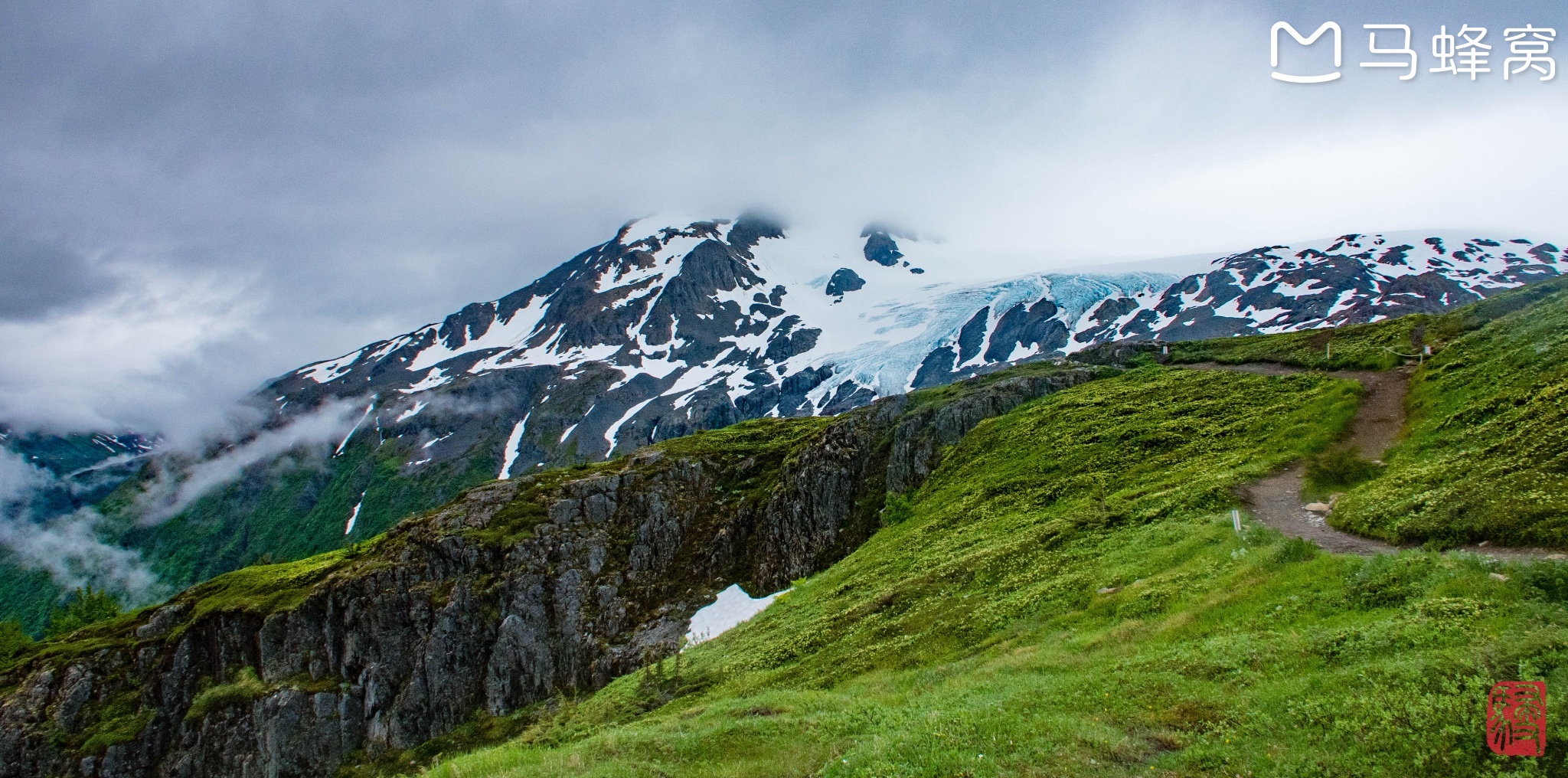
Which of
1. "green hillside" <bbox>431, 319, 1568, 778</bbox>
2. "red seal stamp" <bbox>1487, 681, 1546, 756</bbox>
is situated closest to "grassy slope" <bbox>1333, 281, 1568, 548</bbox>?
"green hillside" <bbox>431, 319, 1568, 778</bbox>

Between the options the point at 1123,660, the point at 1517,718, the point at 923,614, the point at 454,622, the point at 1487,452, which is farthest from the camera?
the point at 454,622

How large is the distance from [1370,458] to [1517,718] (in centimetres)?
2801

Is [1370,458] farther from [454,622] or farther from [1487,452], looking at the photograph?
[454,622]

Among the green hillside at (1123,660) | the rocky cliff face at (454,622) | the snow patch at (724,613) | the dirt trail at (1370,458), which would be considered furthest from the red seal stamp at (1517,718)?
the rocky cliff face at (454,622)

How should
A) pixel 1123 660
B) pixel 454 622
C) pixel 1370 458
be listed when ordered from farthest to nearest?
pixel 454 622, pixel 1370 458, pixel 1123 660

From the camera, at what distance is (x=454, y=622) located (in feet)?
244

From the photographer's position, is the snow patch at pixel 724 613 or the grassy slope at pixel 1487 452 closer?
the grassy slope at pixel 1487 452

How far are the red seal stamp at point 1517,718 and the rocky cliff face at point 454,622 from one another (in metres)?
55.9

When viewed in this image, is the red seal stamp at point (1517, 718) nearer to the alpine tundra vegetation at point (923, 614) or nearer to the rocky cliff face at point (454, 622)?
the alpine tundra vegetation at point (923, 614)

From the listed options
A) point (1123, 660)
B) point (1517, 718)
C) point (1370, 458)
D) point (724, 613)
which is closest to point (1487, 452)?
point (1370, 458)

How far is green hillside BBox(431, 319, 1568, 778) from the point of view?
526 inches

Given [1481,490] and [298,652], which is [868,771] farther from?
[298,652]

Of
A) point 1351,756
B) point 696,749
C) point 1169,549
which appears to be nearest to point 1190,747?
point 1351,756

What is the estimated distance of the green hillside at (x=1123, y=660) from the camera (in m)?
13.4
